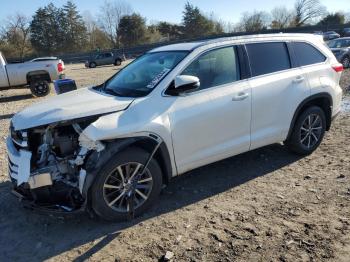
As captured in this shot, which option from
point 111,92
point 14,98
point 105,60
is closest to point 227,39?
point 111,92

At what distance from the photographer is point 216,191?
5.11m

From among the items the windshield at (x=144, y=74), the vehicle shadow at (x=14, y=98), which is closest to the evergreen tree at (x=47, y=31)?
the vehicle shadow at (x=14, y=98)

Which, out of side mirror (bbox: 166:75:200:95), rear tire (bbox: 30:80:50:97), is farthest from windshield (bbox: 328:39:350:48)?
side mirror (bbox: 166:75:200:95)

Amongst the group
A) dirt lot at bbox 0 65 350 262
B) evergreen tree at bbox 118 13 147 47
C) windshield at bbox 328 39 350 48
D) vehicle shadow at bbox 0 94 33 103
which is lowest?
dirt lot at bbox 0 65 350 262

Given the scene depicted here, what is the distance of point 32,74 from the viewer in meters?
14.9

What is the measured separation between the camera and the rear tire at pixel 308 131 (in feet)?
19.3

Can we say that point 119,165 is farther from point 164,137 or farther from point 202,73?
point 202,73

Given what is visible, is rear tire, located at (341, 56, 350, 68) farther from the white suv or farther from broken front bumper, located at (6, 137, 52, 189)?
broken front bumper, located at (6, 137, 52, 189)

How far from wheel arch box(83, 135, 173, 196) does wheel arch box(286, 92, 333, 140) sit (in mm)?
2214

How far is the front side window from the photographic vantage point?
4867 millimetres

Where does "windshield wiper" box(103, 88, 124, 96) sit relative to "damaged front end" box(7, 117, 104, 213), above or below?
above

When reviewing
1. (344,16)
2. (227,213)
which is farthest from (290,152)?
Result: (344,16)

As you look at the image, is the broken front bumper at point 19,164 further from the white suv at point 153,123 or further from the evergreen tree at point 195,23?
the evergreen tree at point 195,23

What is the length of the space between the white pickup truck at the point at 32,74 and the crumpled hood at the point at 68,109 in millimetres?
10804
